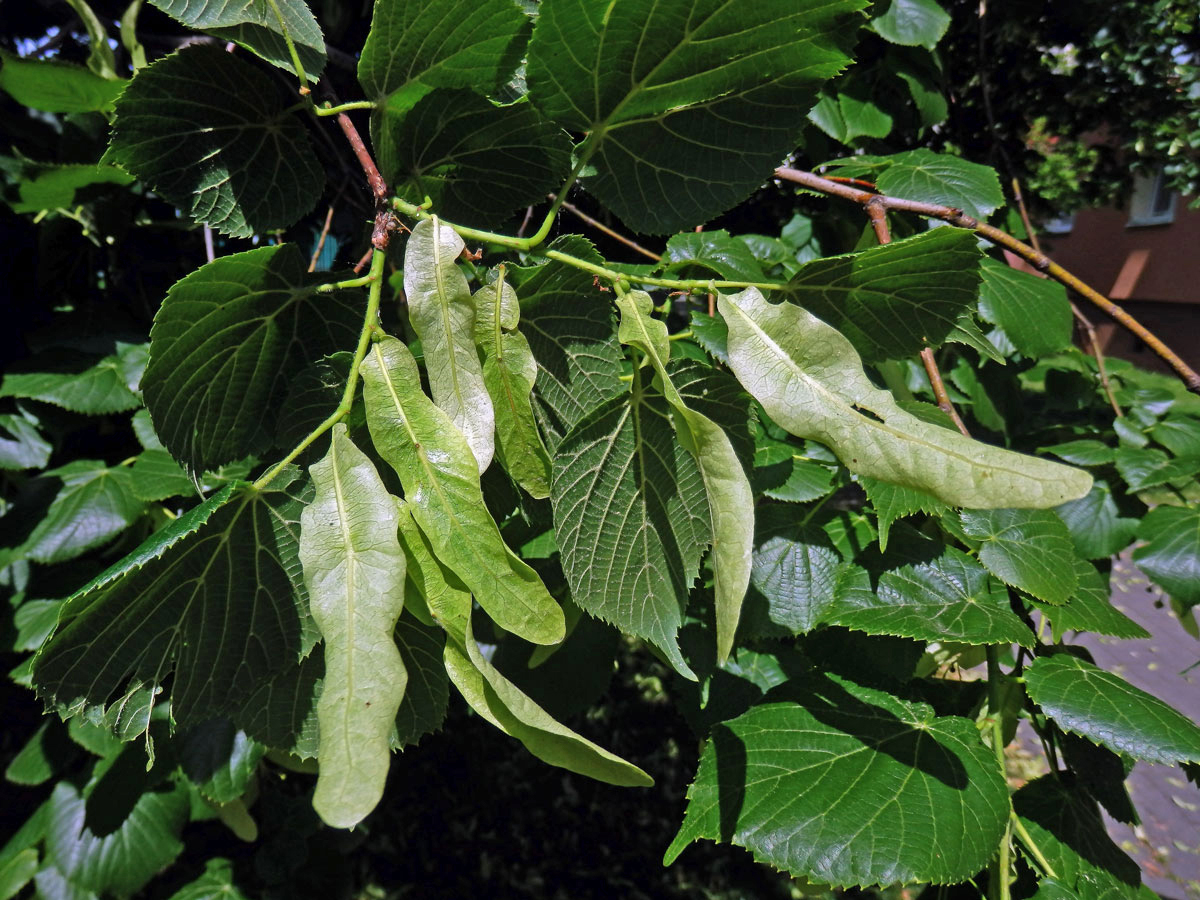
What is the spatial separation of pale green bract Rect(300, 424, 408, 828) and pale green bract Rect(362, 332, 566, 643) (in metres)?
0.02

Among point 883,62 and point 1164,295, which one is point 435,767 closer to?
point 883,62

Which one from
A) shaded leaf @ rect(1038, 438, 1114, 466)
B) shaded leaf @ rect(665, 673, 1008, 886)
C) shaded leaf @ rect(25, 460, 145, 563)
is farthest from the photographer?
shaded leaf @ rect(1038, 438, 1114, 466)

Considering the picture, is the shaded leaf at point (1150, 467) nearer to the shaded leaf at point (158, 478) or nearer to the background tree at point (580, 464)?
the background tree at point (580, 464)

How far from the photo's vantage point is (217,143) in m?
0.56

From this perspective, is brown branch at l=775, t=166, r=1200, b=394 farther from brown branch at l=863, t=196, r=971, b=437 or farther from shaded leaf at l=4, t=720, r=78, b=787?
shaded leaf at l=4, t=720, r=78, b=787

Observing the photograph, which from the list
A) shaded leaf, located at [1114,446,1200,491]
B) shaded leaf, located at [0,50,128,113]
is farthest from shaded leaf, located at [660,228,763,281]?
shaded leaf, located at [1114,446,1200,491]

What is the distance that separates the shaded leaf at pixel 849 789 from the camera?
0.60 meters

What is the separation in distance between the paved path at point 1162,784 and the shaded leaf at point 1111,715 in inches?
43.1

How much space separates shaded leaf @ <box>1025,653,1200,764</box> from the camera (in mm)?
649

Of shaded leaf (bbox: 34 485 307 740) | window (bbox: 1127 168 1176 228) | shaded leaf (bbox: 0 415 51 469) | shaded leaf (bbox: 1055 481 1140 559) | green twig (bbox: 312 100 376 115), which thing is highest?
green twig (bbox: 312 100 376 115)

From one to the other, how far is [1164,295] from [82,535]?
8.23 metres

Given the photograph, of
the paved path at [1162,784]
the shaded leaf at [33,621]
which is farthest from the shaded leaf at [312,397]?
the paved path at [1162,784]

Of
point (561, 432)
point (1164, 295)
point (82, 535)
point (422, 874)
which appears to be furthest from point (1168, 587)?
point (1164, 295)

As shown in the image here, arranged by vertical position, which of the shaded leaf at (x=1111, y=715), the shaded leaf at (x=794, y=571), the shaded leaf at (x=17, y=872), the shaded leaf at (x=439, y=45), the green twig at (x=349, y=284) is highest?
the shaded leaf at (x=439, y=45)
